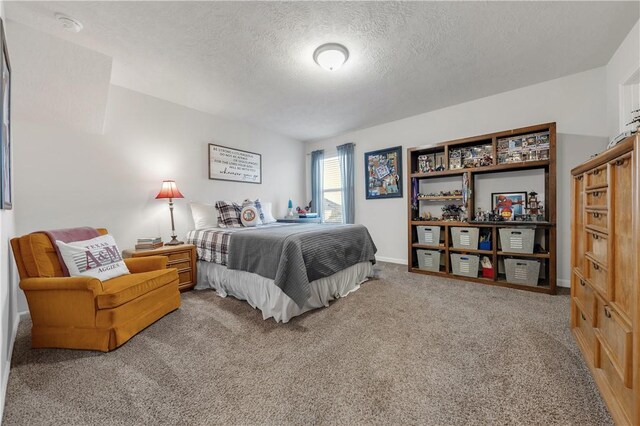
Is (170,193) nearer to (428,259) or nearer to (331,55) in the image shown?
(331,55)

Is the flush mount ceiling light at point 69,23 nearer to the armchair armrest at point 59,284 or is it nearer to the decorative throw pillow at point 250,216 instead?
the armchair armrest at point 59,284

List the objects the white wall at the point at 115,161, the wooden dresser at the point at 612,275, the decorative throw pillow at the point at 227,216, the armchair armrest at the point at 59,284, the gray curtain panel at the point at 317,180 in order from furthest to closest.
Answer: the gray curtain panel at the point at 317,180
the decorative throw pillow at the point at 227,216
the white wall at the point at 115,161
the armchair armrest at the point at 59,284
the wooden dresser at the point at 612,275

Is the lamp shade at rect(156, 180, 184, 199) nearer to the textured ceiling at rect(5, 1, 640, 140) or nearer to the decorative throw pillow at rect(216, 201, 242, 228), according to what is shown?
the decorative throw pillow at rect(216, 201, 242, 228)

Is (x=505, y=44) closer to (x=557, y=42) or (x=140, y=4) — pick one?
(x=557, y=42)

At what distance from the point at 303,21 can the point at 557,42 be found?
222cm

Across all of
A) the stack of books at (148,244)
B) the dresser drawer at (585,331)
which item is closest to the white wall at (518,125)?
the dresser drawer at (585,331)

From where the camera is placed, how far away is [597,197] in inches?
57.5

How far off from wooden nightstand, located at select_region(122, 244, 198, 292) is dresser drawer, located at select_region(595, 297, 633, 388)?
3.39 metres

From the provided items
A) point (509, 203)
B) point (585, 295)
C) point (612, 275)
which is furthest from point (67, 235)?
point (509, 203)

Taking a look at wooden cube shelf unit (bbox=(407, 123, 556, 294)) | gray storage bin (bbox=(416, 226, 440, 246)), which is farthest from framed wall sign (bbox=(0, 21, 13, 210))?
gray storage bin (bbox=(416, 226, 440, 246))

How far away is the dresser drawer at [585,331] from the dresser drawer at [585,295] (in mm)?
42

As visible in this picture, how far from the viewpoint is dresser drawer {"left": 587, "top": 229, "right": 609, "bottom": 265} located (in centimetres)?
134

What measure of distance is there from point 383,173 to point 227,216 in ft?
8.55

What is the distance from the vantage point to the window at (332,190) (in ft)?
16.2
